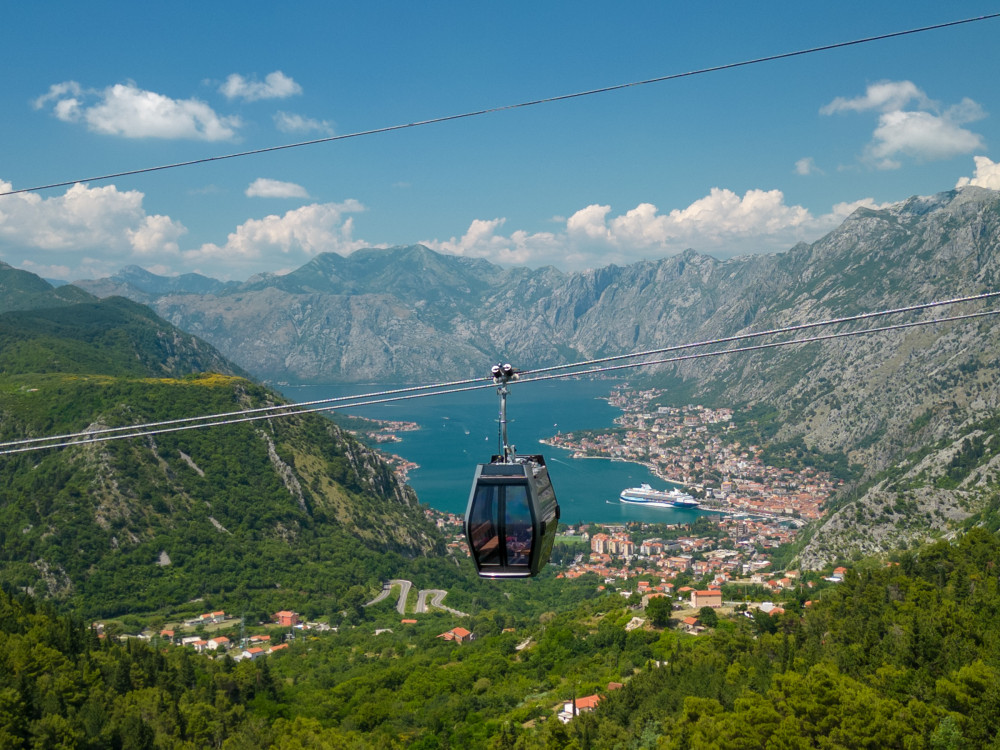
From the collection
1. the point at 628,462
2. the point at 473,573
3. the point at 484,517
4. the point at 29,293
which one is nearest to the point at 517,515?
the point at 484,517

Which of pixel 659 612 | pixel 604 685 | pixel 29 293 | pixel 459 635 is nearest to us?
pixel 604 685

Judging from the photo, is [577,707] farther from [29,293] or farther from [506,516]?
[29,293]

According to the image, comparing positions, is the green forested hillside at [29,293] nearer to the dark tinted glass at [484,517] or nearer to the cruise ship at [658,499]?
the cruise ship at [658,499]

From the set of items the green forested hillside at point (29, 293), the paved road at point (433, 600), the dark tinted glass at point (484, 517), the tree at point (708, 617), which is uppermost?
the green forested hillside at point (29, 293)

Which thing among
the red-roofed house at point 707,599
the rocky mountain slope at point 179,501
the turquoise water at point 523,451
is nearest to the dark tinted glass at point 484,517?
the red-roofed house at point 707,599

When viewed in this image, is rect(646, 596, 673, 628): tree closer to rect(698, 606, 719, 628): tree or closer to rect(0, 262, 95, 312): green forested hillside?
rect(698, 606, 719, 628): tree
